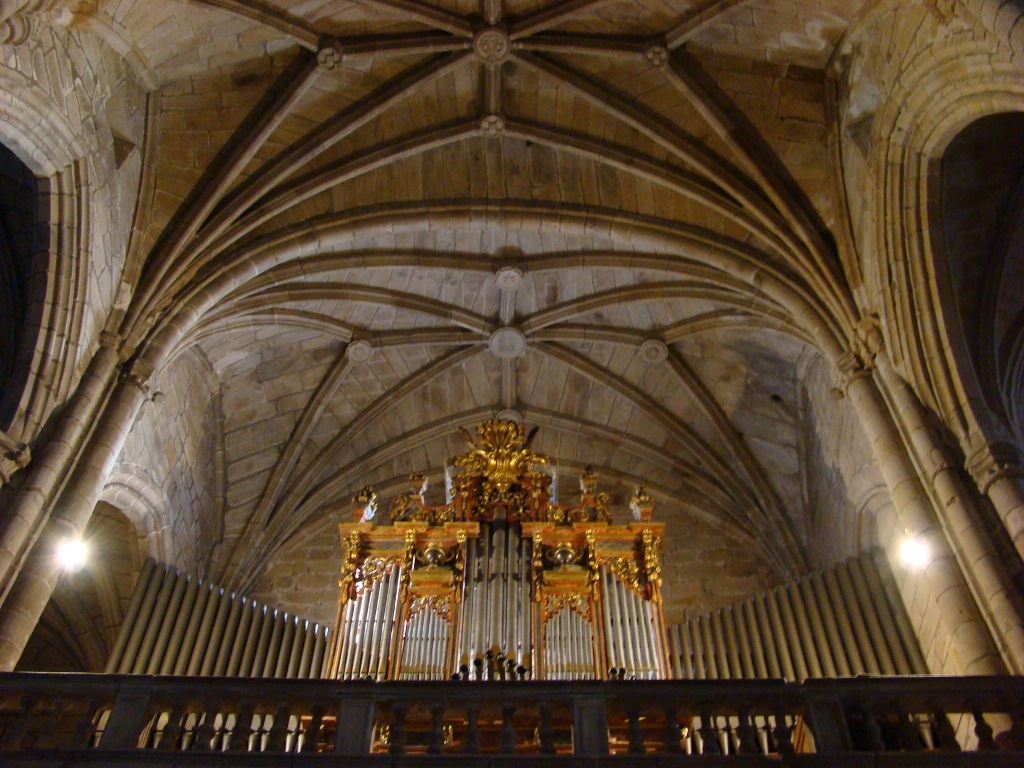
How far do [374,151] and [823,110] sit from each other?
17.8ft

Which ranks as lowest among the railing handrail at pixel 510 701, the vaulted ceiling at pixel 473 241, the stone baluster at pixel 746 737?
the stone baluster at pixel 746 737

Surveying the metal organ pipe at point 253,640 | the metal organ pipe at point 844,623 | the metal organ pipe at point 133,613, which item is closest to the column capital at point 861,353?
the metal organ pipe at point 844,623

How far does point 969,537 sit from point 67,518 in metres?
7.48

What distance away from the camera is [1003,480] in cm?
805

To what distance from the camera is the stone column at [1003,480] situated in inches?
307

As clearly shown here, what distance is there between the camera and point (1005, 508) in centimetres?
792

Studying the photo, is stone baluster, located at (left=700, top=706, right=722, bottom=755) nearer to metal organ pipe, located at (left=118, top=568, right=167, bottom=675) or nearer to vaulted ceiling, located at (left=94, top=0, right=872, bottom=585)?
vaulted ceiling, located at (left=94, top=0, right=872, bottom=585)

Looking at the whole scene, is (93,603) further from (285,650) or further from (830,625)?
(830,625)

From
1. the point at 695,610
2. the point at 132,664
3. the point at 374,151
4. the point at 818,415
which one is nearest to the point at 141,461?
the point at 132,664

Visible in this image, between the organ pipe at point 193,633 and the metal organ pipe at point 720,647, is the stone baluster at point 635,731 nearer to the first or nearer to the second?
the metal organ pipe at point 720,647

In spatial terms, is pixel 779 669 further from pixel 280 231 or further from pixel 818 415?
pixel 280 231

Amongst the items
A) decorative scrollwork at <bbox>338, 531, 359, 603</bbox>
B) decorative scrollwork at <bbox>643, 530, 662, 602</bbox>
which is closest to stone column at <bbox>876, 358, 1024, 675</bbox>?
decorative scrollwork at <bbox>643, 530, 662, 602</bbox>

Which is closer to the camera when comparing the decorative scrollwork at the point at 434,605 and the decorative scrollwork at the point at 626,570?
the decorative scrollwork at the point at 434,605

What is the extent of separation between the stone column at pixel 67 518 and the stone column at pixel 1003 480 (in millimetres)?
7584
